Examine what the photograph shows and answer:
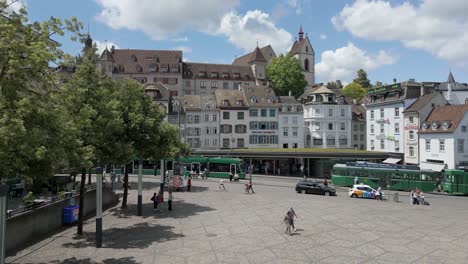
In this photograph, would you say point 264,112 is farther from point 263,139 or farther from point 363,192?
point 363,192

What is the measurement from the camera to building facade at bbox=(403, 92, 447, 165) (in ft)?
194

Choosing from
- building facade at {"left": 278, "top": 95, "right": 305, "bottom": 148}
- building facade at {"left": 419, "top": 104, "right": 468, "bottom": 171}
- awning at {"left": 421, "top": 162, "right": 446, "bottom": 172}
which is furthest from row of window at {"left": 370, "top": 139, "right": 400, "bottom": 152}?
building facade at {"left": 278, "top": 95, "right": 305, "bottom": 148}

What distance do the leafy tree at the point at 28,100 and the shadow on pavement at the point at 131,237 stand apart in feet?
26.3

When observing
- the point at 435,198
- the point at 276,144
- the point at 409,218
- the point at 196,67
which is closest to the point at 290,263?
the point at 409,218

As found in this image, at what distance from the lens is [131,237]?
21266 millimetres

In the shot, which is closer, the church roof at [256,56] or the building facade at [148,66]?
the building facade at [148,66]

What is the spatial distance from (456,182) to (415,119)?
1734 cm

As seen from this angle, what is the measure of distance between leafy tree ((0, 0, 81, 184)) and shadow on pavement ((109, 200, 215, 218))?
15.1 m

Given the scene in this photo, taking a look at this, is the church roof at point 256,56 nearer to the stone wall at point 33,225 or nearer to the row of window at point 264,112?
the row of window at point 264,112

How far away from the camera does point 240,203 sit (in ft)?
106

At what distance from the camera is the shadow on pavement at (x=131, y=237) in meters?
19.7

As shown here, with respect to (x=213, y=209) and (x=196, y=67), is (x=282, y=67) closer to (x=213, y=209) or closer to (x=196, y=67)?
(x=196, y=67)

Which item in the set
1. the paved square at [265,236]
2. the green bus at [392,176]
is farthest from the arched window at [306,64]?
the paved square at [265,236]

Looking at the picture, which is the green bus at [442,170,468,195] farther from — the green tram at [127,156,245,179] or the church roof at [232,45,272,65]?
the church roof at [232,45,272,65]
